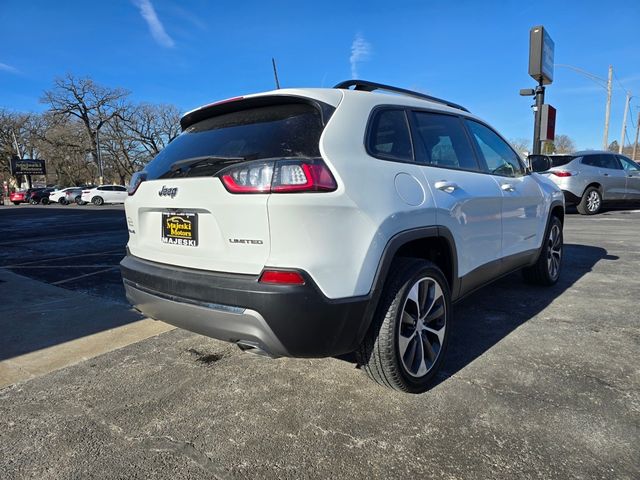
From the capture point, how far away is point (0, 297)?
484 centimetres

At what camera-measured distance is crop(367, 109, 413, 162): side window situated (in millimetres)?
2492

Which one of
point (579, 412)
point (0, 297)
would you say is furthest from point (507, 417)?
point (0, 297)

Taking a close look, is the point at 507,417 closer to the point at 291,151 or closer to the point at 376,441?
the point at 376,441

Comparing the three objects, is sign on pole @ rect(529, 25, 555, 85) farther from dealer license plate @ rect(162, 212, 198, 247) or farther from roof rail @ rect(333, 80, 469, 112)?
dealer license plate @ rect(162, 212, 198, 247)

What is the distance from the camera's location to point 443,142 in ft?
10.4

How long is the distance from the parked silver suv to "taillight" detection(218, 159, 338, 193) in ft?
38.9

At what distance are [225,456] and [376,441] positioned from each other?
0.74 m

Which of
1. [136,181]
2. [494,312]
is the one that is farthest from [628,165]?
[136,181]

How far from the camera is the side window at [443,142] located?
9.58 feet

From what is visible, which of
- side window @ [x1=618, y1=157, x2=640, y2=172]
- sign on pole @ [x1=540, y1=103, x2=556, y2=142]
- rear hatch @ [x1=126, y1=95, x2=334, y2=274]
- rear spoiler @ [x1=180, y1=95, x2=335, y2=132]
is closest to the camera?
rear hatch @ [x1=126, y1=95, x2=334, y2=274]

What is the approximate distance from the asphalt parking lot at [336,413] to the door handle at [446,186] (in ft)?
3.89

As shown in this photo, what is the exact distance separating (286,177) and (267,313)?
2.14 ft

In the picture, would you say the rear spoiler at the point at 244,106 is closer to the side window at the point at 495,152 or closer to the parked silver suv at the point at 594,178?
the side window at the point at 495,152

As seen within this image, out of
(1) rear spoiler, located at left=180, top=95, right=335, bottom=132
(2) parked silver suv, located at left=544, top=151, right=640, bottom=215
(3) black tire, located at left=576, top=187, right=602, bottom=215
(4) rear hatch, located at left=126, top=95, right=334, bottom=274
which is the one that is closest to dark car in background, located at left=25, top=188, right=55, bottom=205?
(2) parked silver suv, located at left=544, top=151, right=640, bottom=215
